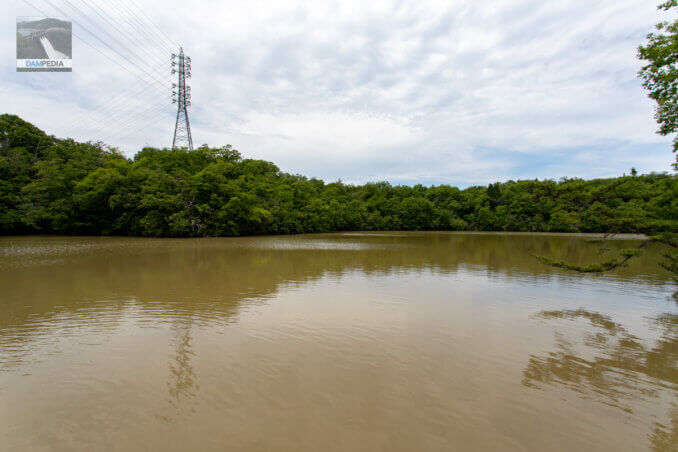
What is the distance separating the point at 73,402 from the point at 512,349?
606 centimetres

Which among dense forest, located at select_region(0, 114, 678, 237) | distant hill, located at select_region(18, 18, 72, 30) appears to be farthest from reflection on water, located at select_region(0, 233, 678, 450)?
dense forest, located at select_region(0, 114, 678, 237)

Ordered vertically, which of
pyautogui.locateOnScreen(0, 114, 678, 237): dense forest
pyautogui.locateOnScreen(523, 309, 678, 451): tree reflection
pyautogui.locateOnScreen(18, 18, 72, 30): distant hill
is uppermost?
pyautogui.locateOnScreen(18, 18, 72, 30): distant hill

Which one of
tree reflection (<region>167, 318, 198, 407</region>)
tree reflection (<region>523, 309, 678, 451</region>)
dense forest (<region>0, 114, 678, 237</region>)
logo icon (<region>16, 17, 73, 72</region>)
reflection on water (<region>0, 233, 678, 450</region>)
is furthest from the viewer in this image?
dense forest (<region>0, 114, 678, 237</region>)

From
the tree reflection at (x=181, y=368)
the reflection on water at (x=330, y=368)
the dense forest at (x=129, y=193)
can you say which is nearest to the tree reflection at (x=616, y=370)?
the reflection on water at (x=330, y=368)

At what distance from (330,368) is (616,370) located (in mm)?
4235

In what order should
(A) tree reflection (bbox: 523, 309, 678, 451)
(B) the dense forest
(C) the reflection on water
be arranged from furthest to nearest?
1. (B) the dense forest
2. (A) tree reflection (bbox: 523, 309, 678, 451)
3. (C) the reflection on water

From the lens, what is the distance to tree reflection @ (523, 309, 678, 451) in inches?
148

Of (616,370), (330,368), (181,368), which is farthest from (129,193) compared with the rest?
(616,370)

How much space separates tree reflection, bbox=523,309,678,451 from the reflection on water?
3 centimetres

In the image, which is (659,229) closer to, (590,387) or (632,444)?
(590,387)

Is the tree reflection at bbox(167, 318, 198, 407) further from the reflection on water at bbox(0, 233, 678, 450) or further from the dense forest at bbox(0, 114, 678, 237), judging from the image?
the dense forest at bbox(0, 114, 678, 237)

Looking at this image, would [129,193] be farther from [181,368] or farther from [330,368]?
[330,368]

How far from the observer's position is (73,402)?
11.0 ft

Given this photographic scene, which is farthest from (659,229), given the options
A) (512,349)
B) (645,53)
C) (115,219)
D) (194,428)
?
(115,219)
